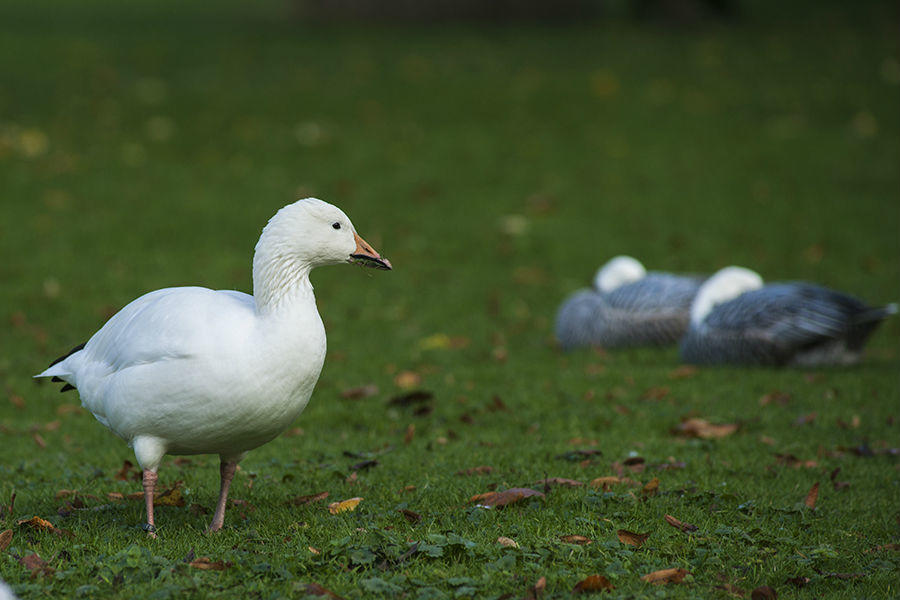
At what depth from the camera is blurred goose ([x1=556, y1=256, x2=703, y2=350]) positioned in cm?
988

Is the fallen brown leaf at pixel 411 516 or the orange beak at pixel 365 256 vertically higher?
the orange beak at pixel 365 256

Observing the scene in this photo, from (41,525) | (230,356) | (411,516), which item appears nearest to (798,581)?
(411,516)

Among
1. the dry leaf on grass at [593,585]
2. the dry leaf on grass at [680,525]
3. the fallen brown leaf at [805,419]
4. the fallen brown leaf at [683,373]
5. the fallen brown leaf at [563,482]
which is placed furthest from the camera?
the fallen brown leaf at [683,373]

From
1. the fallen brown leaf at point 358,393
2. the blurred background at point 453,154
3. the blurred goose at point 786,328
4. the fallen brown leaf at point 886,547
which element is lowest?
the fallen brown leaf at point 886,547

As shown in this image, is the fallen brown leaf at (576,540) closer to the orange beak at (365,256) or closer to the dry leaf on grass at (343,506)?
the dry leaf on grass at (343,506)

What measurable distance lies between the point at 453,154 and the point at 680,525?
36.5 feet

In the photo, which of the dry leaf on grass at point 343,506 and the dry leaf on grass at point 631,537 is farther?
the dry leaf on grass at point 343,506

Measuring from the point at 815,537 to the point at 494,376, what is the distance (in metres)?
3.87

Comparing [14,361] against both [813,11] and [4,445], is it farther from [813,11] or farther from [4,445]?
[813,11]

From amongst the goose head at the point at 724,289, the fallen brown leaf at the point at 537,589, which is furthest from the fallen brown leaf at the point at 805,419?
the fallen brown leaf at the point at 537,589

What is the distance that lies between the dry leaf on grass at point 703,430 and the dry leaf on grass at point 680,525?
2.02 meters

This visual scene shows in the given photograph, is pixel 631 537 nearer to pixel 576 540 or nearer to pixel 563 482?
pixel 576 540

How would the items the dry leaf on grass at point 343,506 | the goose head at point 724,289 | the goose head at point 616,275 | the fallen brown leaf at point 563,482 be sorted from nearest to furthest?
the dry leaf on grass at point 343,506 < the fallen brown leaf at point 563,482 < the goose head at point 724,289 < the goose head at point 616,275

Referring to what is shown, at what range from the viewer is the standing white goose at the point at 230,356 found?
451 cm
